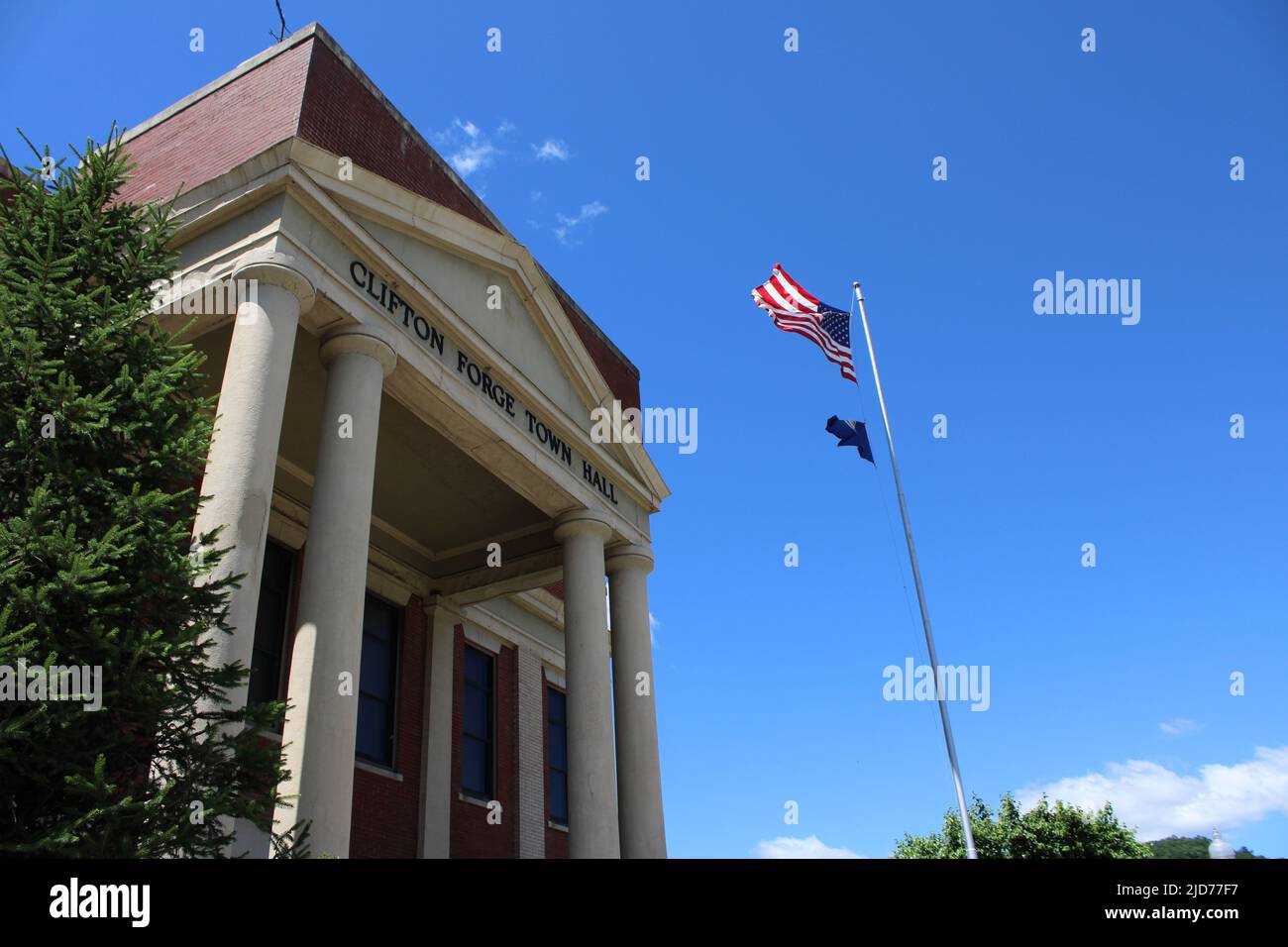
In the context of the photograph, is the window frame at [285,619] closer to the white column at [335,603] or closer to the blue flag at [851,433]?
the white column at [335,603]

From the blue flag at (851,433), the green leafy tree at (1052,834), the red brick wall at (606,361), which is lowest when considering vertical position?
the green leafy tree at (1052,834)

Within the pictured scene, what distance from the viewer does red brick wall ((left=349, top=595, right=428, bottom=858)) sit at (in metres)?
15.3

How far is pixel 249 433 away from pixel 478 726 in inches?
448

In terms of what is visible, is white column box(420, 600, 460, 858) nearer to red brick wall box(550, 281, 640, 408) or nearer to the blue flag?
red brick wall box(550, 281, 640, 408)

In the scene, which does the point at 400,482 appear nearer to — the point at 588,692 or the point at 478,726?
the point at 588,692

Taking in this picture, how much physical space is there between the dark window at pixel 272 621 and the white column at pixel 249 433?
5298 millimetres

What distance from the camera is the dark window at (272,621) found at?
568 inches

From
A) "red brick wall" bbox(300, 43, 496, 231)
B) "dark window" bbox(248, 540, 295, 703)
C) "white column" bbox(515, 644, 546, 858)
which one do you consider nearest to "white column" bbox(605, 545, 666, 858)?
"white column" bbox(515, 644, 546, 858)

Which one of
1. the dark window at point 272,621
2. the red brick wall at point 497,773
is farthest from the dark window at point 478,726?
the dark window at point 272,621

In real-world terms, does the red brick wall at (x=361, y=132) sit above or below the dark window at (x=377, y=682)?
above

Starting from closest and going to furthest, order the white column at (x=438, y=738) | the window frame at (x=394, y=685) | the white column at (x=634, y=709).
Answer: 1. the white column at (x=634, y=709)
2. the window frame at (x=394, y=685)
3. the white column at (x=438, y=738)

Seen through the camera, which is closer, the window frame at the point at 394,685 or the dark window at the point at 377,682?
the window frame at the point at 394,685

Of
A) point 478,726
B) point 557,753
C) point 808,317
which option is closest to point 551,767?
point 557,753
